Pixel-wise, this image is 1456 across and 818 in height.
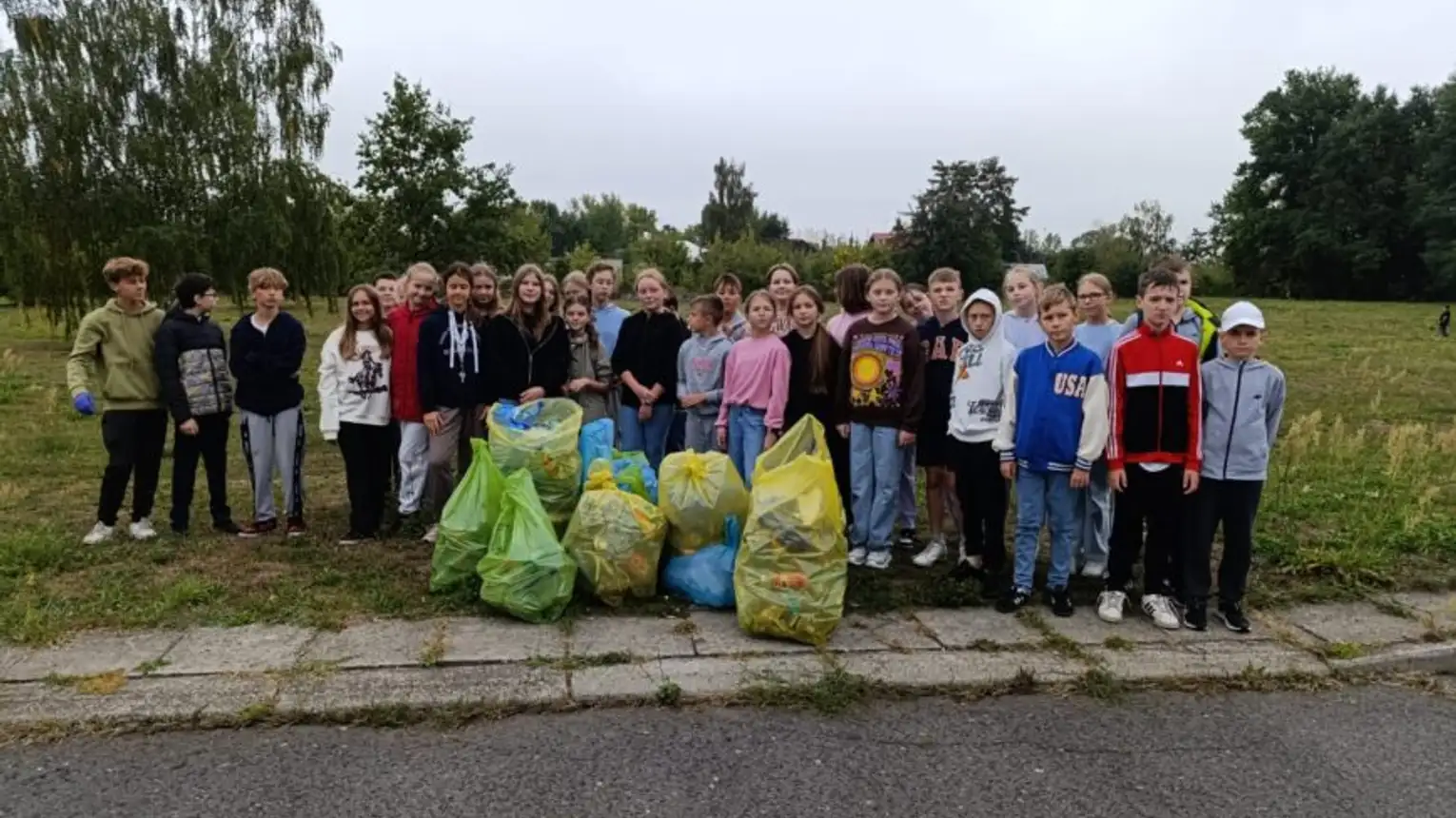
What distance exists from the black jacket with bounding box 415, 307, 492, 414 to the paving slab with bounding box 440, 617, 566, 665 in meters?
1.68

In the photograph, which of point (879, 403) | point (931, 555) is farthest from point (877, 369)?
point (931, 555)

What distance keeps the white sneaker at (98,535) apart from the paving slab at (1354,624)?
641 centimetres

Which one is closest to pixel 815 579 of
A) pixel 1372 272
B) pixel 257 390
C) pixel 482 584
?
pixel 482 584

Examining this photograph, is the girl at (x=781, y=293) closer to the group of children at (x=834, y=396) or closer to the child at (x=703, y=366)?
the group of children at (x=834, y=396)

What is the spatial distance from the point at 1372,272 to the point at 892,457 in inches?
2401

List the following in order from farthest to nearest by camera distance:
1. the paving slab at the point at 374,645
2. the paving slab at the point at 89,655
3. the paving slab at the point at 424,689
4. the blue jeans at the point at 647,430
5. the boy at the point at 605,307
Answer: the boy at the point at 605,307
the blue jeans at the point at 647,430
the paving slab at the point at 374,645
the paving slab at the point at 89,655
the paving slab at the point at 424,689

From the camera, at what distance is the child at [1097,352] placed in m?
5.20

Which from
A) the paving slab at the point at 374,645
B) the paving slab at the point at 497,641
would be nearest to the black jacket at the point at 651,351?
the paving slab at the point at 497,641

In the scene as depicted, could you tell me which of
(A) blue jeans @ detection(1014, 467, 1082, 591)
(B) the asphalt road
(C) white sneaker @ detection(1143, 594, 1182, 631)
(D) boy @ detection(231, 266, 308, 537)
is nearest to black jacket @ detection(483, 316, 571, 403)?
(D) boy @ detection(231, 266, 308, 537)

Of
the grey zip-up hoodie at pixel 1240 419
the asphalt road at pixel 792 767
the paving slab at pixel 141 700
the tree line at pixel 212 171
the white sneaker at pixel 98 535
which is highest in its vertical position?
the tree line at pixel 212 171

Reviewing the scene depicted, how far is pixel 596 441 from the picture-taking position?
548 cm

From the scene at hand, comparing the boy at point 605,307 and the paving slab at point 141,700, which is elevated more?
the boy at point 605,307

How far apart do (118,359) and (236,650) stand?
2.39 metres

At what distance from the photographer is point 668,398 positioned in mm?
6207
